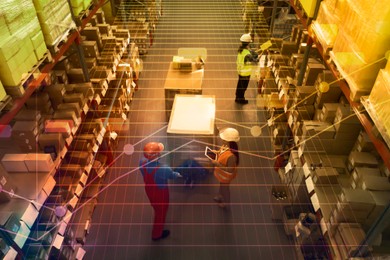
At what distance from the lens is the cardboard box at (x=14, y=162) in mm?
3445

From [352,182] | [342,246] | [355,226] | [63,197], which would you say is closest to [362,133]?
[352,182]

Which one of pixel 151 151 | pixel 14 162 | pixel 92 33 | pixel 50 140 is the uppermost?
pixel 92 33

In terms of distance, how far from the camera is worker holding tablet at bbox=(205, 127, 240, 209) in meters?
4.54

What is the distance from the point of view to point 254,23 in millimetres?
9258

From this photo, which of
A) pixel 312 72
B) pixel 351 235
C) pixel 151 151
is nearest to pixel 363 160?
pixel 351 235

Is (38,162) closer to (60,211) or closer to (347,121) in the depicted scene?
(60,211)

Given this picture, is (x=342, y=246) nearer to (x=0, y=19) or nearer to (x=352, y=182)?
(x=352, y=182)

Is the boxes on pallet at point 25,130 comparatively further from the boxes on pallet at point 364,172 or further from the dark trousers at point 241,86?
the dark trousers at point 241,86

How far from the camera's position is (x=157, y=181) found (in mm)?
4402

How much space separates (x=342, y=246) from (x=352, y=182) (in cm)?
80

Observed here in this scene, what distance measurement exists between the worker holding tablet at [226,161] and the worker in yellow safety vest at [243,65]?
2.58 metres

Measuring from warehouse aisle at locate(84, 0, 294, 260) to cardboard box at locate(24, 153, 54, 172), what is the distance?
5.76 feet

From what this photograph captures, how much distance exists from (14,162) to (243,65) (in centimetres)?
507

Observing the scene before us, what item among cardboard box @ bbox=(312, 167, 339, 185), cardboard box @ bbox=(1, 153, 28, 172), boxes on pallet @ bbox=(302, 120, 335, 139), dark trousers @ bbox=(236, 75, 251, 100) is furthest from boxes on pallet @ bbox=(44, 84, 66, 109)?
dark trousers @ bbox=(236, 75, 251, 100)
